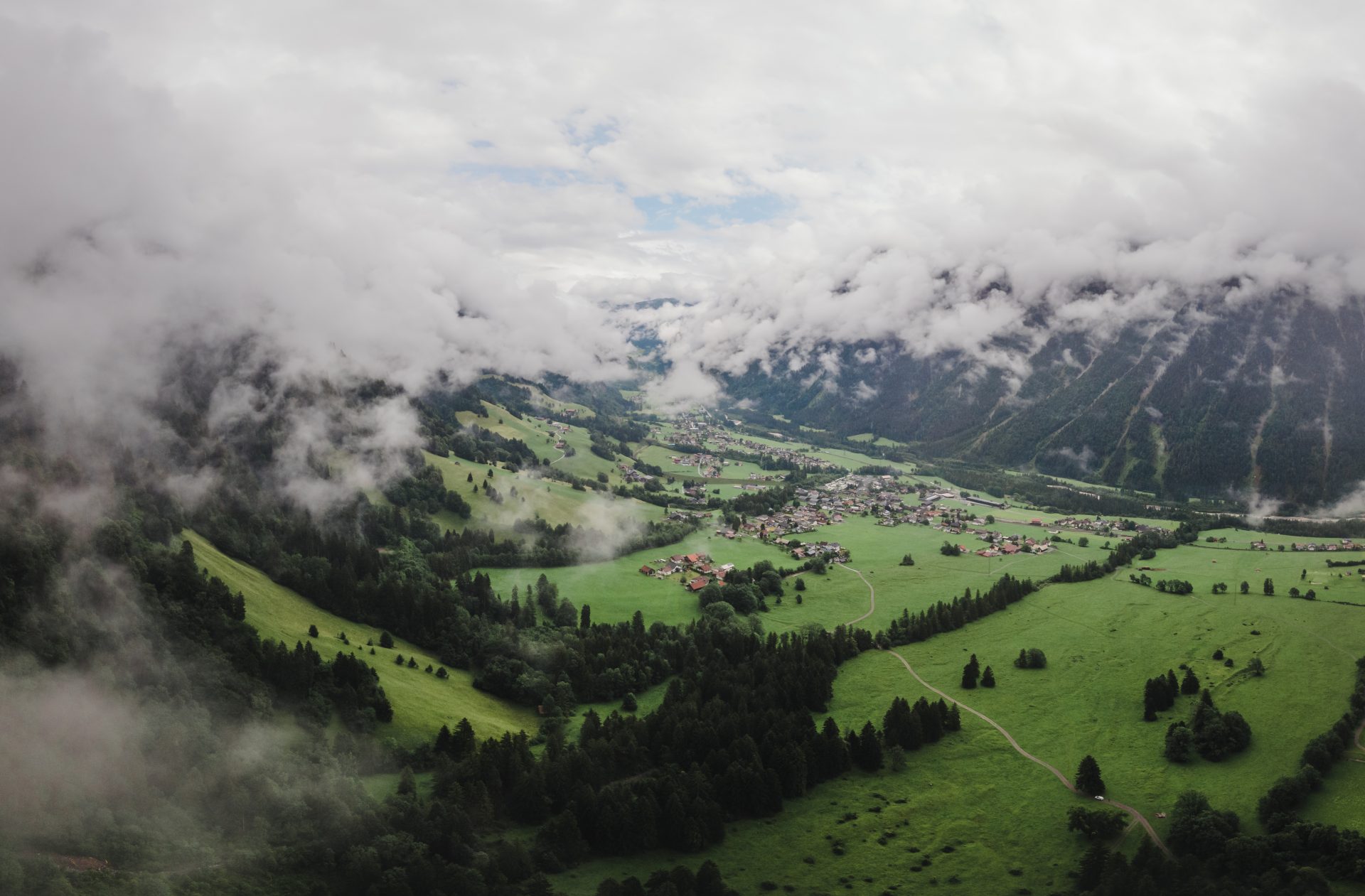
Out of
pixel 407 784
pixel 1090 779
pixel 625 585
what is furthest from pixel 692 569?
pixel 1090 779

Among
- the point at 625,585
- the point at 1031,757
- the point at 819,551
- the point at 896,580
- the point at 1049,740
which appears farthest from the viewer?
the point at 819,551

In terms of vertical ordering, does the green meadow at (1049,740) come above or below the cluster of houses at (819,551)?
below

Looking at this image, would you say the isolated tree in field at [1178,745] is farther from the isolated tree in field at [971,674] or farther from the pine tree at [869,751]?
the pine tree at [869,751]

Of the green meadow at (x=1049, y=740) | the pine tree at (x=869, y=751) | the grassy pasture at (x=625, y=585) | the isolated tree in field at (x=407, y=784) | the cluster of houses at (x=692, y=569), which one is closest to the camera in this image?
the green meadow at (x=1049, y=740)

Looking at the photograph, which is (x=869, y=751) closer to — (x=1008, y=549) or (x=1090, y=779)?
(x=1090, y=779)

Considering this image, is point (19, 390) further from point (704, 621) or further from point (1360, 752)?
point (1360, 752)

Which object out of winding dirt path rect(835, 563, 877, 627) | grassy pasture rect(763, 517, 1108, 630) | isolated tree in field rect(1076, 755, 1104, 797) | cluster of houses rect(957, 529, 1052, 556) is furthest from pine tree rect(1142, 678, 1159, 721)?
cluster of houses rect(957, 529, 1052, 556)

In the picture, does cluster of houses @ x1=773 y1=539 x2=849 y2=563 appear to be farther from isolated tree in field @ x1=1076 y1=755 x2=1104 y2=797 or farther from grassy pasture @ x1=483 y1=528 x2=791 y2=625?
isolated tree in field @ x1=1076 y1=755 x2=1104 y2=797

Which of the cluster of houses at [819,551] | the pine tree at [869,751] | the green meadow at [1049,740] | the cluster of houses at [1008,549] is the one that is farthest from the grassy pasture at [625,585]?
the pine tree at [869,751]
